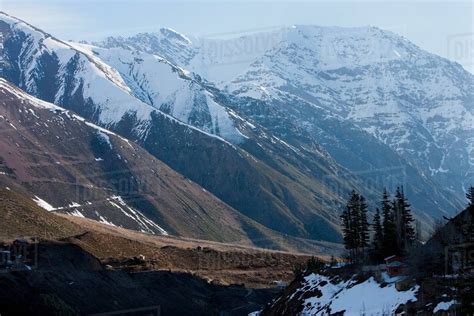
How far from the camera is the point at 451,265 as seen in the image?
84.9 meters

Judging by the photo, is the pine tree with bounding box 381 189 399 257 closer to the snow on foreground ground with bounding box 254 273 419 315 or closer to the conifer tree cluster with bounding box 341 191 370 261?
the snow on foreground ground with bounding box 254 273 419 315

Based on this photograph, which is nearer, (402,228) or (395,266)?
(395,266)

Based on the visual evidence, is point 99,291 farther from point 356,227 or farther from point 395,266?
point 395,266

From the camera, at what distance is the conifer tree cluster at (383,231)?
108 meters

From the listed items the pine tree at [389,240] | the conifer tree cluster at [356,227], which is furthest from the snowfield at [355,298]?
the conifer tree cluster at [356,227]

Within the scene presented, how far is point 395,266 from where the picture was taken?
308ft

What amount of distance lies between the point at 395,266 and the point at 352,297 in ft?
22.0

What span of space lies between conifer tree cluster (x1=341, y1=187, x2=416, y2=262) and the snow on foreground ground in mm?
9166

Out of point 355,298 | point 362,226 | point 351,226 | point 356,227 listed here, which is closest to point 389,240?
point 356,227

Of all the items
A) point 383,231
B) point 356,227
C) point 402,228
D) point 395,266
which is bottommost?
point 356,227

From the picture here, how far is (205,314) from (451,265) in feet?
246

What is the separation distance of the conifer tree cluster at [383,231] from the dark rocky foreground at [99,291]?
1448 inches

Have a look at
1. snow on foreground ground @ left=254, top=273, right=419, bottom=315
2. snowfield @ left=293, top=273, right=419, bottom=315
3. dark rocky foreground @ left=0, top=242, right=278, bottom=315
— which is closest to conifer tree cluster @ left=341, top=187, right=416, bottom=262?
snow on foreground ground @ left=254, top=273, right=419, bottom=315

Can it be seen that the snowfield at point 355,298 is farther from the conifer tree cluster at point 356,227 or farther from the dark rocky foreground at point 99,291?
the dark rocky foreground at point 99,291
